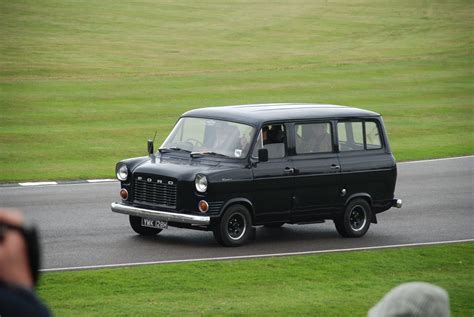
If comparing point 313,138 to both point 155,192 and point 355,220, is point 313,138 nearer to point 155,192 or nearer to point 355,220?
point 355,220

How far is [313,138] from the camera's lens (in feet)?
51.7

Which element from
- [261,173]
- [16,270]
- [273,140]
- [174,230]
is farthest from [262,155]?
[16,270]

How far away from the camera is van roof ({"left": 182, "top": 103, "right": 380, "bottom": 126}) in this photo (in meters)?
15.4


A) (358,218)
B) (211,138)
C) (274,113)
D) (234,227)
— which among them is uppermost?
(274,113)

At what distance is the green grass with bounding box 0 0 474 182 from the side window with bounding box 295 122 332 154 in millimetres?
7806

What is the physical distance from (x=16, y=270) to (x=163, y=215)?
13.0 metres

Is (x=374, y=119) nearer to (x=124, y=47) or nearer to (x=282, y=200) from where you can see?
(x=282, y=200)

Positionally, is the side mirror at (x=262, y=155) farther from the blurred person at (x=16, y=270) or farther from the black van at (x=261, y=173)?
the blurred person at (x=16, y=270)

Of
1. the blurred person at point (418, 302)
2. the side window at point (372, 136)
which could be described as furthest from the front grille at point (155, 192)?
the blurred person at point (418, 302)

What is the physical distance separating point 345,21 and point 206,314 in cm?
5469

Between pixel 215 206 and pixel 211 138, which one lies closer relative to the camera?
pixel 215 206

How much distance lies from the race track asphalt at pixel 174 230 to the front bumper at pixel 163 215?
382 millimetres

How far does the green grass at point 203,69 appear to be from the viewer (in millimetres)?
28734

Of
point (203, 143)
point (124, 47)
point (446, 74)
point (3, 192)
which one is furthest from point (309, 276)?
point (124, 47)
